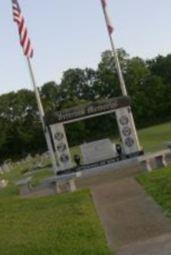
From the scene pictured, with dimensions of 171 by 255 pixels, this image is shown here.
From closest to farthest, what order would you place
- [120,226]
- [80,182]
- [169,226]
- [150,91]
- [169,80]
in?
[169,226]
[120,226]
[80,182]
[150,91]
[169,80]

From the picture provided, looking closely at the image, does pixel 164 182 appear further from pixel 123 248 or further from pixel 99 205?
pixel 123 248

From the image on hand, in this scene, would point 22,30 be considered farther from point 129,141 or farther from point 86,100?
point 86,100

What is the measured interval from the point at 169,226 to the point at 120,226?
120 centimetres

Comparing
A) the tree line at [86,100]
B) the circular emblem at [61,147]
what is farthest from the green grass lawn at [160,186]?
the tree line at [86,100]

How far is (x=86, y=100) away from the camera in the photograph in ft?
290

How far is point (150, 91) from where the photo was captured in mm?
85250

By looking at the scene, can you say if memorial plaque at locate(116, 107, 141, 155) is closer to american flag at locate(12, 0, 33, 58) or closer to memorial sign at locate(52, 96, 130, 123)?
memorial sign at locate(52, 96, 130, 123)

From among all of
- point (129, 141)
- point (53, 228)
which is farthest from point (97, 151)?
point (53, 228)

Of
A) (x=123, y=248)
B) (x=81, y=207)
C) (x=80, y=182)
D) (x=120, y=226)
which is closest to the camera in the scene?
(x=123, y=248)

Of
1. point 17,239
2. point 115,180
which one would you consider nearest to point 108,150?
point 115,180

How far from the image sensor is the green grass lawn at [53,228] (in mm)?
10797

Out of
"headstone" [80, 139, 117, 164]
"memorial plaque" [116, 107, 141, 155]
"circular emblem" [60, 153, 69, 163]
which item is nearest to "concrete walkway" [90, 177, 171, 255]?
"memorial plaque" [116, 107, 141, 155]

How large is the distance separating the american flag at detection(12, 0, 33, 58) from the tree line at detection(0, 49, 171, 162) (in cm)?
4833

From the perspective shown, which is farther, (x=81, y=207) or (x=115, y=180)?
(x=115, y=180)
